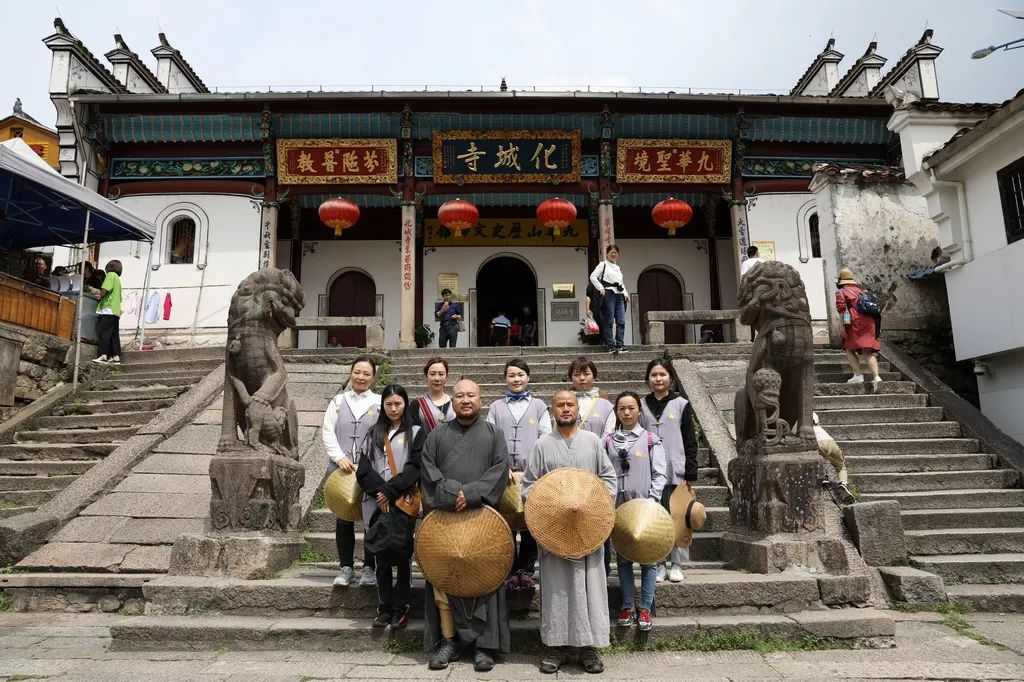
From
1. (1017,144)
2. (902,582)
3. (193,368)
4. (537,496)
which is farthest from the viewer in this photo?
(193,368)

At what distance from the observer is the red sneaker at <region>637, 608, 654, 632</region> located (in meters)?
3.79

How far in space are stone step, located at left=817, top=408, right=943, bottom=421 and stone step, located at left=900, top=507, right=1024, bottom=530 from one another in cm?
156

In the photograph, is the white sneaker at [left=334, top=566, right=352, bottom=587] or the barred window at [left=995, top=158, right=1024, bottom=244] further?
the barred window at [left=995, top=158, right=1024, bottom=244]

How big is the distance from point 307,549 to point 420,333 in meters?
9.23

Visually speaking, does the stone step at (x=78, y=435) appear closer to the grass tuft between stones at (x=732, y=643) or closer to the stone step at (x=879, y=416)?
the grass tuft between stones at (x=732, y=643)

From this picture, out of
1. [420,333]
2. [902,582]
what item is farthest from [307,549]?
[420,333]

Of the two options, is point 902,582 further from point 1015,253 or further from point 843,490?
point 1015,253

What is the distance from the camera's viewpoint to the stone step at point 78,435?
756cm

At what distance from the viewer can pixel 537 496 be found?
A: 364cm

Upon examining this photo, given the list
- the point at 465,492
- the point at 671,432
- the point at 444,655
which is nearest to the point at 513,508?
the point at 465,492

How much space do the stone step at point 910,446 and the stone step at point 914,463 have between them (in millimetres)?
132

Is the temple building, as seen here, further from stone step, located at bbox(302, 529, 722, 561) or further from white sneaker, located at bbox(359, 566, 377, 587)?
white sneaker, located at bbox(359, 566, 377, 587)

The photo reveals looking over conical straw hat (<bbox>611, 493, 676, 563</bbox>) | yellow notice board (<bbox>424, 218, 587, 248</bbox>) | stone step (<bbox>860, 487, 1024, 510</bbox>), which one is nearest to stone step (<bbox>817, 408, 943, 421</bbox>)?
stone step (<bbox>860, 487, 1024, 510</bbox>)

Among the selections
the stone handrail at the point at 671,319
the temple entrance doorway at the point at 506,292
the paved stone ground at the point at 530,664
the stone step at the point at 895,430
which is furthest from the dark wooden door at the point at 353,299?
the paved stone ground at the point at 530,664
